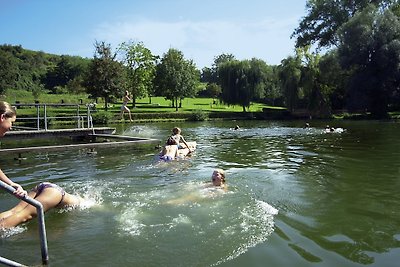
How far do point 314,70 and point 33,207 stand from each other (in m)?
52.3

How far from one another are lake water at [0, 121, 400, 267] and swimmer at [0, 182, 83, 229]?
0.19 meters

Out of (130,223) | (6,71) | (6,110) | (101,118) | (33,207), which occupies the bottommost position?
(101,118)

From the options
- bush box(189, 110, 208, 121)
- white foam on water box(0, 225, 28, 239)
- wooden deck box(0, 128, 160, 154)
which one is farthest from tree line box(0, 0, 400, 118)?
white foam on water box(0, 225, 28, 239)

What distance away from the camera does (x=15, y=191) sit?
173 inches

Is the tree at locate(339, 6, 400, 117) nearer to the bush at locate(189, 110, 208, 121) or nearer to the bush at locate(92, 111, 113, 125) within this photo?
the bush at locate(189, 110, 208, 121)

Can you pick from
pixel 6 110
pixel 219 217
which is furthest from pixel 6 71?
pixel 6 110

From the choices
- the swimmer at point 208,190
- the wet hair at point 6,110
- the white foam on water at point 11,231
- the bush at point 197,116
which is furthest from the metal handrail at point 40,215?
the bush at point 197,116

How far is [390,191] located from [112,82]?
50.4 meters

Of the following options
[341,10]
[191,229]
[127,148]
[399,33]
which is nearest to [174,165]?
[127,148]

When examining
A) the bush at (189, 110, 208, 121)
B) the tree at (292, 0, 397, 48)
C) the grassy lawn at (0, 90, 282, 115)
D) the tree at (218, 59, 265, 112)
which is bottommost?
the bush at (189, 110, 208, 121)

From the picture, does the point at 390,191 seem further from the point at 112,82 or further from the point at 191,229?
the point at 112,82

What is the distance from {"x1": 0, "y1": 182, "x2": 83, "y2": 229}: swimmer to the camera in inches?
267

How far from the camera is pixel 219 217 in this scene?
7.88m

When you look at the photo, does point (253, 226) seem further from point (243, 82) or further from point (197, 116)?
point (243, 82)
